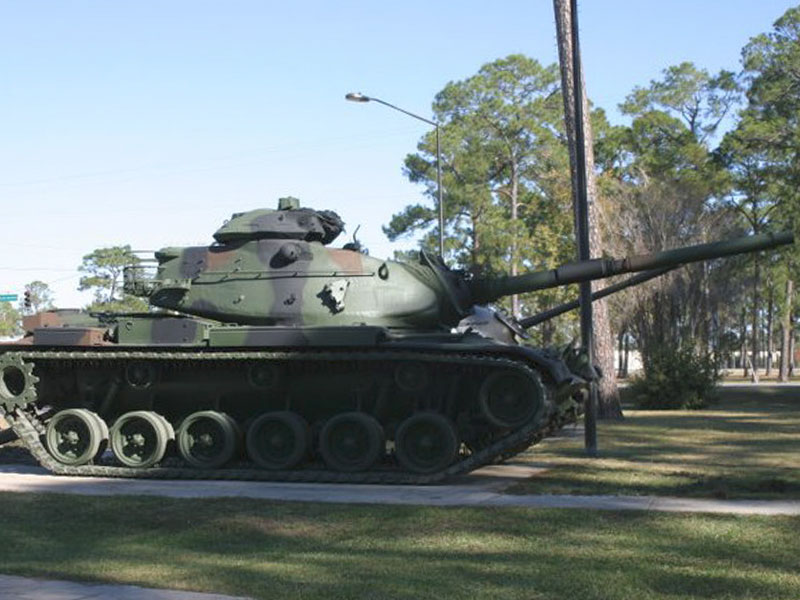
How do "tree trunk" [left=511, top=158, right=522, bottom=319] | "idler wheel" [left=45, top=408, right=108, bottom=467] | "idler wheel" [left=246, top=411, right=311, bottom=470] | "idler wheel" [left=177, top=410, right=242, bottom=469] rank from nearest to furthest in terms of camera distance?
"idler wheel" [left=246, top=411, right=311, bottom=470] → "idler wheel" [left=177, top=410, right=242, bottom=469] → "idler wheel" [left=45, top=408, right=108, bottom=467] → "tree trunk" [left=511, top=158, right=522, bottom=319]

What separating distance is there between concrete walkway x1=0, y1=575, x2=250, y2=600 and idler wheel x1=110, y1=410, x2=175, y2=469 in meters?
7.46

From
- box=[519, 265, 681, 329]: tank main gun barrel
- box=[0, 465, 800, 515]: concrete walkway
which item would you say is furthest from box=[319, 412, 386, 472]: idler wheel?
box=[519, 265, 681, 329]: tank main gun barrel

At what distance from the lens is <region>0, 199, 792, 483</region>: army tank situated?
13703mm

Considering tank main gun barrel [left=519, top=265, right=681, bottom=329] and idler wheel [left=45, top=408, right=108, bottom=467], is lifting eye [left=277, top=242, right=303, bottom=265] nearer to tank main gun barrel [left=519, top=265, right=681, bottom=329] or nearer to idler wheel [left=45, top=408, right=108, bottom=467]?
idler wheel [left=45, top=408, right=108, bottom=467]

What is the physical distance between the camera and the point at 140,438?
15.1 meters

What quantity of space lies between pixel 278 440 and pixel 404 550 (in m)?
6.23

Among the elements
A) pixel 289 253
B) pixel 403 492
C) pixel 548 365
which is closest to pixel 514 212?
pixel 289 253

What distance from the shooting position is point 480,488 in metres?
12.8

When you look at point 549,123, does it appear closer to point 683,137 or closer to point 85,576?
point 683,137

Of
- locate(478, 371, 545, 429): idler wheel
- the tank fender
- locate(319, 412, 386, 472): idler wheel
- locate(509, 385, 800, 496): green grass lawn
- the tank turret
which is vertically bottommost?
locate(509, 385, 800, 496): green grass lawn

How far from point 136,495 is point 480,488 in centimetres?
404

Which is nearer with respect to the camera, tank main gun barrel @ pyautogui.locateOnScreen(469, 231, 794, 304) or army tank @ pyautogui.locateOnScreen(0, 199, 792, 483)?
army tank @ pyautogui.locateOnScreen(0, 199, 792, 483)

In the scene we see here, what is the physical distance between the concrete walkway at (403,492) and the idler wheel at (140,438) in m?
0.67

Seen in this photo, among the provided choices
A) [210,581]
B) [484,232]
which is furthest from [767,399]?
[210,581]
